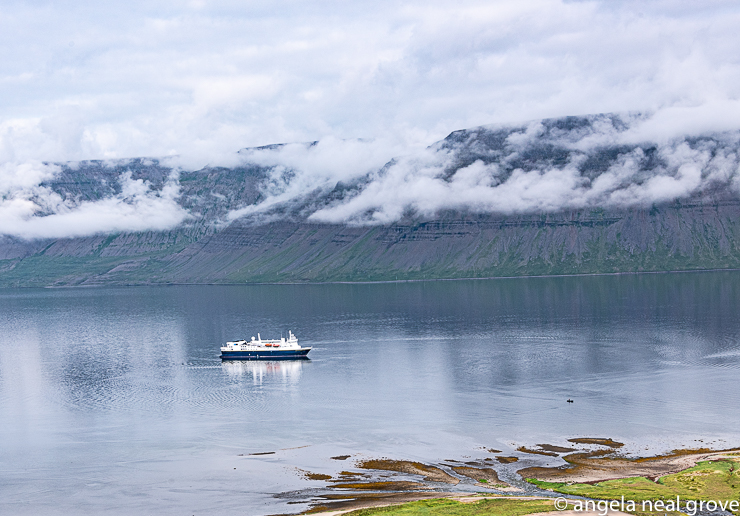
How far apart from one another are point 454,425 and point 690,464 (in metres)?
36.8

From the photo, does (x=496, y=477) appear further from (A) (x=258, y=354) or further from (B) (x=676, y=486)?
(A) (x=258, y=354)

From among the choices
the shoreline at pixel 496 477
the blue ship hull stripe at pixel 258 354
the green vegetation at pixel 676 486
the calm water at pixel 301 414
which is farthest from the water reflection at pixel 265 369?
the green vegetation at pixel 676 486

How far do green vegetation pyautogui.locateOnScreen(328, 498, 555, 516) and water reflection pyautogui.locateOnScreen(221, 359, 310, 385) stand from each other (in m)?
87.9

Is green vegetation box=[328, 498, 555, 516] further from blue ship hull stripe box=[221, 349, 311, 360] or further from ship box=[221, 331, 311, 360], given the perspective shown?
ship box=[221, 331, 311, 360]

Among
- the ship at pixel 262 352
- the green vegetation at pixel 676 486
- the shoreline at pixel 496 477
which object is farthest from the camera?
the ship at pixel 262 352

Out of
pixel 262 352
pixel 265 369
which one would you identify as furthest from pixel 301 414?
pixel 262 352

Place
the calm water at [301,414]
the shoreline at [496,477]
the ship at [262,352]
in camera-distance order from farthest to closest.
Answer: the ship at [262,352]
the calm water at [301,414]
the shoreline at [496,477]

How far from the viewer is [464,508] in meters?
75.4

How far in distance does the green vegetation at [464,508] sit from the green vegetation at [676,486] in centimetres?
778

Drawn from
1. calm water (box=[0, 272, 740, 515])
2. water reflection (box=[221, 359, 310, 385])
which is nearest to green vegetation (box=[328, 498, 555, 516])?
calm water (box=[0, 272, 740, 515])

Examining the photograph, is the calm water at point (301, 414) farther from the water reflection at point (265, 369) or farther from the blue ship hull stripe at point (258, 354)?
the blue ship hull stripe at point (258, 354)

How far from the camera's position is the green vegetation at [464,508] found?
242ft

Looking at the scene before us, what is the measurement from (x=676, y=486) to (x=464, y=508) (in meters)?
23.4

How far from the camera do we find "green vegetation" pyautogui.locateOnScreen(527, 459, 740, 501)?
7662 cm
